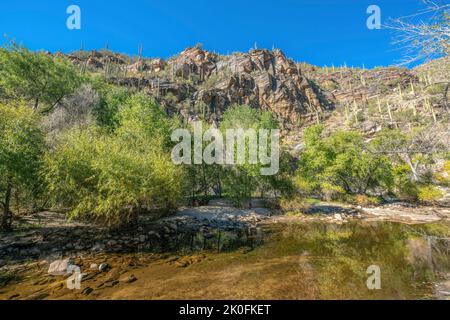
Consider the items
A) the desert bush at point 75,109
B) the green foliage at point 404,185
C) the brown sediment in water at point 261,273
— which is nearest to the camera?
the brown sediment in water at point 261,273

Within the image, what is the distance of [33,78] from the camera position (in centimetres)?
2564

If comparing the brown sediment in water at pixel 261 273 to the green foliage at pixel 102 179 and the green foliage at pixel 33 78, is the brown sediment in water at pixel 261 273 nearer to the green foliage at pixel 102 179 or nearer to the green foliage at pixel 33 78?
the green foliage at pixel 102 179

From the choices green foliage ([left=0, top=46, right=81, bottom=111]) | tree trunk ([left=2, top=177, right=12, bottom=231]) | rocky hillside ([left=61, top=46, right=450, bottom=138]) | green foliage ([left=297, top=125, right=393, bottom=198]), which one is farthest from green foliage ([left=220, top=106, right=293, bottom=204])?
rocky hillside ([left=61, top=46, right=450, bottom=138])

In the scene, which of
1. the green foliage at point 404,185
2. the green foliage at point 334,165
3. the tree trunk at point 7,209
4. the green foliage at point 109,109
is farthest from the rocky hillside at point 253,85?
the tree trunk at point 7,209

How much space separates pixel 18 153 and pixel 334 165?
26.5 meters

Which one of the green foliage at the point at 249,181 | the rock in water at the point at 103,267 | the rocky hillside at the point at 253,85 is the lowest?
the rock in water at the point at 103,267

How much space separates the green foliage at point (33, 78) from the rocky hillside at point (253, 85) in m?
38.8

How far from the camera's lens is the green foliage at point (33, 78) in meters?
24.2

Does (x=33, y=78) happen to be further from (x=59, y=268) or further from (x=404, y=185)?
(x=404, y=185)
